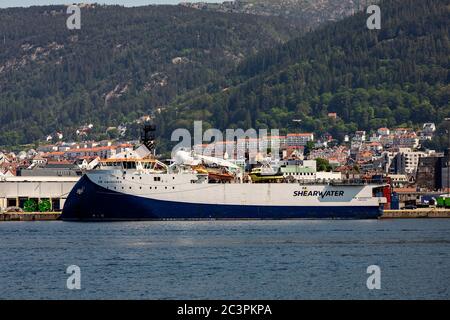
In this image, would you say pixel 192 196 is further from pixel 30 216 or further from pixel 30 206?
pixel 30 206

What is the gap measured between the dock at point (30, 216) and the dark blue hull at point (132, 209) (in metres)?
9.40

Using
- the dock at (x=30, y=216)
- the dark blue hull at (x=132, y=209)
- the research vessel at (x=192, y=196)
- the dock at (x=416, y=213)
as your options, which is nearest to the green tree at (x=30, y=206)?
the dock at (x=30, y=216)

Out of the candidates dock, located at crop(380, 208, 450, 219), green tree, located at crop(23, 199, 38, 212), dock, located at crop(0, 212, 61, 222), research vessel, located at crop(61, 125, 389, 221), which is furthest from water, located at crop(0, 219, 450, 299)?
green tree, located at crop(23, 199, 38, 212)

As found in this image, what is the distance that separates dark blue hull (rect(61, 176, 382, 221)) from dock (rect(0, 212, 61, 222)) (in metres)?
9.40

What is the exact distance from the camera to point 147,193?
97.0 metres

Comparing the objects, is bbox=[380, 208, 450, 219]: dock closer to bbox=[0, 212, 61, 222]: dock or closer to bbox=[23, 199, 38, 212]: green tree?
bbox=[0, 212, 61, 222]: dock

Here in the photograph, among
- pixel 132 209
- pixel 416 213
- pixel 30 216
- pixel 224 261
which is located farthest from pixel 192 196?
pixel 224 261

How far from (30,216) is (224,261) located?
180 feet

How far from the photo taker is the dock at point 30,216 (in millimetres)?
110000

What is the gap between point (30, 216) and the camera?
111m

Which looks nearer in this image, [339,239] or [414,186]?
[339,239]
